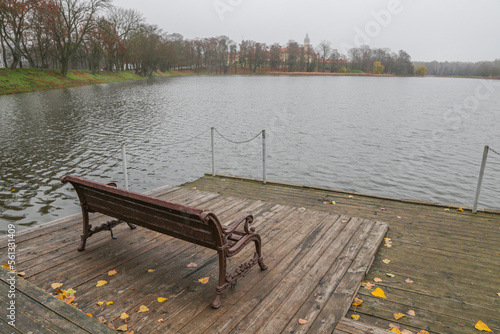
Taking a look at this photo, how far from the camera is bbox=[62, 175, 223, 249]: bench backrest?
3.30 meters

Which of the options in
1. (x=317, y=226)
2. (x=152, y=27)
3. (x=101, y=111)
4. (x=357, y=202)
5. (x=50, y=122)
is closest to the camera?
(x=317, y=226)

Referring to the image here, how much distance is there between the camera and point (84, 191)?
4.38 metres

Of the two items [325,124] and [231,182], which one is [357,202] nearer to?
[231,182]

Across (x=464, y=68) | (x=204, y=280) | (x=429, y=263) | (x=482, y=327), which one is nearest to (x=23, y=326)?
(x=204, y=280)

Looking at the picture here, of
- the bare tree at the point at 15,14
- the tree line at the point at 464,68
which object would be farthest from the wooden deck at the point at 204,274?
the tree line at the point at 464,68

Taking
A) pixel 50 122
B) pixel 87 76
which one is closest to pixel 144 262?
A: pixel 50 122

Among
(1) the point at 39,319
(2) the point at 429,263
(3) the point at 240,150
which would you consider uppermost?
(1) the point at 39,319

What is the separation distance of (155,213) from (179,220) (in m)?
0.37

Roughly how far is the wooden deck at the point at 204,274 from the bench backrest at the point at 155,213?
629 mm

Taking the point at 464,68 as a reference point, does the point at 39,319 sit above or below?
below

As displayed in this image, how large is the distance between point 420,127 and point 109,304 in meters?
22.4

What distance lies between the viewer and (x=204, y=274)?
4.07 m

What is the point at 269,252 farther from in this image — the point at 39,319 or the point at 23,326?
the point at 23,326

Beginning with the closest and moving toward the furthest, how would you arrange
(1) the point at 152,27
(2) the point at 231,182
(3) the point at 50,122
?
(2) the point at 231,182 < (3) the point at 50,122 < (1) the point at 152,27
